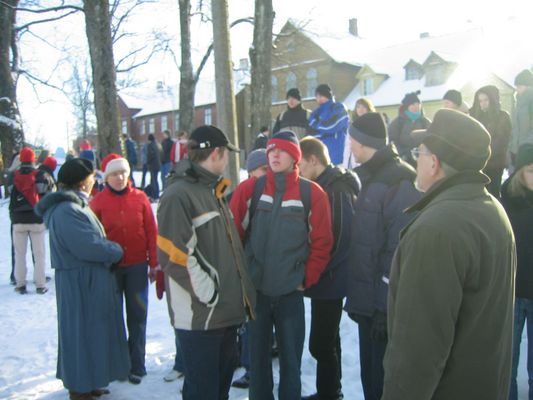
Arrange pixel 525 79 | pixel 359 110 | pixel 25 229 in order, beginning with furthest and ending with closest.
A: pixel 25 229 < pixel 359 110 < pixel 525 79

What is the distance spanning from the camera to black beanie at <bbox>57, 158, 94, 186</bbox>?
4.12 meters

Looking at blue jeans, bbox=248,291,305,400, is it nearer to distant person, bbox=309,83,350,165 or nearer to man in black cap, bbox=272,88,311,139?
distant person, bbox=309,83,350,165

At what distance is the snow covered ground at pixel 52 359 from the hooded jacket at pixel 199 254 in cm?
155

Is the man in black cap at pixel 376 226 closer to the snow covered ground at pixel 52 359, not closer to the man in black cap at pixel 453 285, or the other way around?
the man in black cap at pixel 453 285

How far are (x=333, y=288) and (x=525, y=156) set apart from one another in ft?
6.13

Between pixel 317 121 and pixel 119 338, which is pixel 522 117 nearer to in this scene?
pixel 317 121

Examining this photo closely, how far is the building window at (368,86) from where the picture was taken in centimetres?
3575

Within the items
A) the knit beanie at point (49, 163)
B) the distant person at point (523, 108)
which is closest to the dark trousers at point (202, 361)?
the distant person at point (523, 108)

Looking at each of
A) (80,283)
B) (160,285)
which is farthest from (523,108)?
(80,283)

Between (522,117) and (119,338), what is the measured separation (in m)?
5.92

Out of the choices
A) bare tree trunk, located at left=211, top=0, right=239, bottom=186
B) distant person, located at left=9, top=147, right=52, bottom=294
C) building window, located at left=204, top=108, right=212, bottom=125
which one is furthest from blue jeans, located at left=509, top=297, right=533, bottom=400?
building window, located at left=204, top=108, right=212, bottom=125

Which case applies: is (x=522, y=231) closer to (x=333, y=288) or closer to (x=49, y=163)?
A: (x=333, y=288)

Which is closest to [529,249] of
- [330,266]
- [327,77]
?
[330,266]

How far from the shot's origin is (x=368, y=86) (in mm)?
36031
